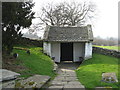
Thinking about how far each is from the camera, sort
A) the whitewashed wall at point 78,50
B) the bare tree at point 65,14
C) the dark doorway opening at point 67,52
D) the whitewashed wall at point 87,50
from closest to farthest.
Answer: the whitewashed wall at point 87,50 → the whitewashed wall at point 78,50 → the dark doorway opening at point 67,52 → the bare tree at point 65,14

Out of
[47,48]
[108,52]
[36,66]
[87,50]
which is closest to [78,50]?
[87,50]

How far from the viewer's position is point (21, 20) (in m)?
12.3

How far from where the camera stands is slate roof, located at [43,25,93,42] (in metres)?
17.2

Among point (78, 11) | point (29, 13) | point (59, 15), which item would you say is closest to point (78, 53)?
point (29, 13)

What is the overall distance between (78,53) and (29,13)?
24.4ft

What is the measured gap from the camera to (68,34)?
1852 cm

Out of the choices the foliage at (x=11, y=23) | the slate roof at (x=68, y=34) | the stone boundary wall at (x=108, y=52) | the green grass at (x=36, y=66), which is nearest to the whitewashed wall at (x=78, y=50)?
the slate roof at (x=68, y=34)

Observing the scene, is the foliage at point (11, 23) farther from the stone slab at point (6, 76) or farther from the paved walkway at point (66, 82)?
the paved walkway at point (66, 82)

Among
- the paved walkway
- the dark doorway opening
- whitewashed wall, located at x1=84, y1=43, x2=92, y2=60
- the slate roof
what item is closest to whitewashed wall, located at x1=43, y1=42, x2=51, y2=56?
the slate roof

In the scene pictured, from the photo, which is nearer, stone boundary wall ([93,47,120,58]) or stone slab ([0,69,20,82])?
stone slab ([0,69,20,82])

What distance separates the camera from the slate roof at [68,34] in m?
17.2

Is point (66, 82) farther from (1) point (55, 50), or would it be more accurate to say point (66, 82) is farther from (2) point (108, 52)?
(2) point (108, 52)

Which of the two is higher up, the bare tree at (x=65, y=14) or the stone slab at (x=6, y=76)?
the bare tree at (x=65, y=14)

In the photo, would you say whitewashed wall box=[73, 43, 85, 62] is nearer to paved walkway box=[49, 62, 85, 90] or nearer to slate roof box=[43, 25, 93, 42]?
slate roof box=[43, 25, 93, 42]
